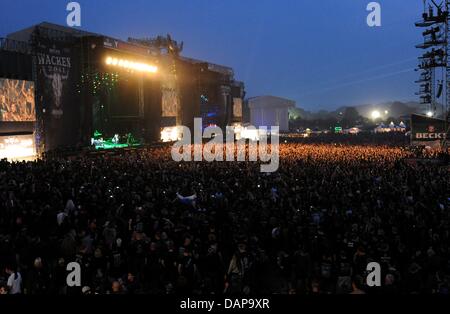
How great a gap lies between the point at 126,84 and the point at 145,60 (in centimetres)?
320

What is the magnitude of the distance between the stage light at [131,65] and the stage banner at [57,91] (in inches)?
131

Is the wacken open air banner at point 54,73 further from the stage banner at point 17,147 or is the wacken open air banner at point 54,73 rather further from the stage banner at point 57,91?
the stage banner at point 17,147

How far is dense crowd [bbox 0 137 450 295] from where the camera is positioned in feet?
Answer: 22.5

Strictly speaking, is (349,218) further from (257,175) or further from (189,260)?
(257,175)

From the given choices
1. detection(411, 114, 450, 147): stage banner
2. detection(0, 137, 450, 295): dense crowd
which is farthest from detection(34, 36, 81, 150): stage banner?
detection(411, 114, 450, 147): stage banner

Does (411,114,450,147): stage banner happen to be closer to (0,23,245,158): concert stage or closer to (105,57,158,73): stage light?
(0,23,245,158): concert stage

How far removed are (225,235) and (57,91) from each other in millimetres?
25187

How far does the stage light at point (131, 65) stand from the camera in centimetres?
3425

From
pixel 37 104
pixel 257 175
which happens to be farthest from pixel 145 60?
pixel 257 175

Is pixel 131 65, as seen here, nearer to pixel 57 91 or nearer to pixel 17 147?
pixel 57 91

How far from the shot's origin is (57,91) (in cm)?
3016

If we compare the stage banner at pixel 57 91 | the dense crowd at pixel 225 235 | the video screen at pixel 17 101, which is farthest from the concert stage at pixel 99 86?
the dense crowd at pixel 225 235

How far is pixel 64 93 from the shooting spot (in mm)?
30859

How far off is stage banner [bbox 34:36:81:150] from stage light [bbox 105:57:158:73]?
332 cm
